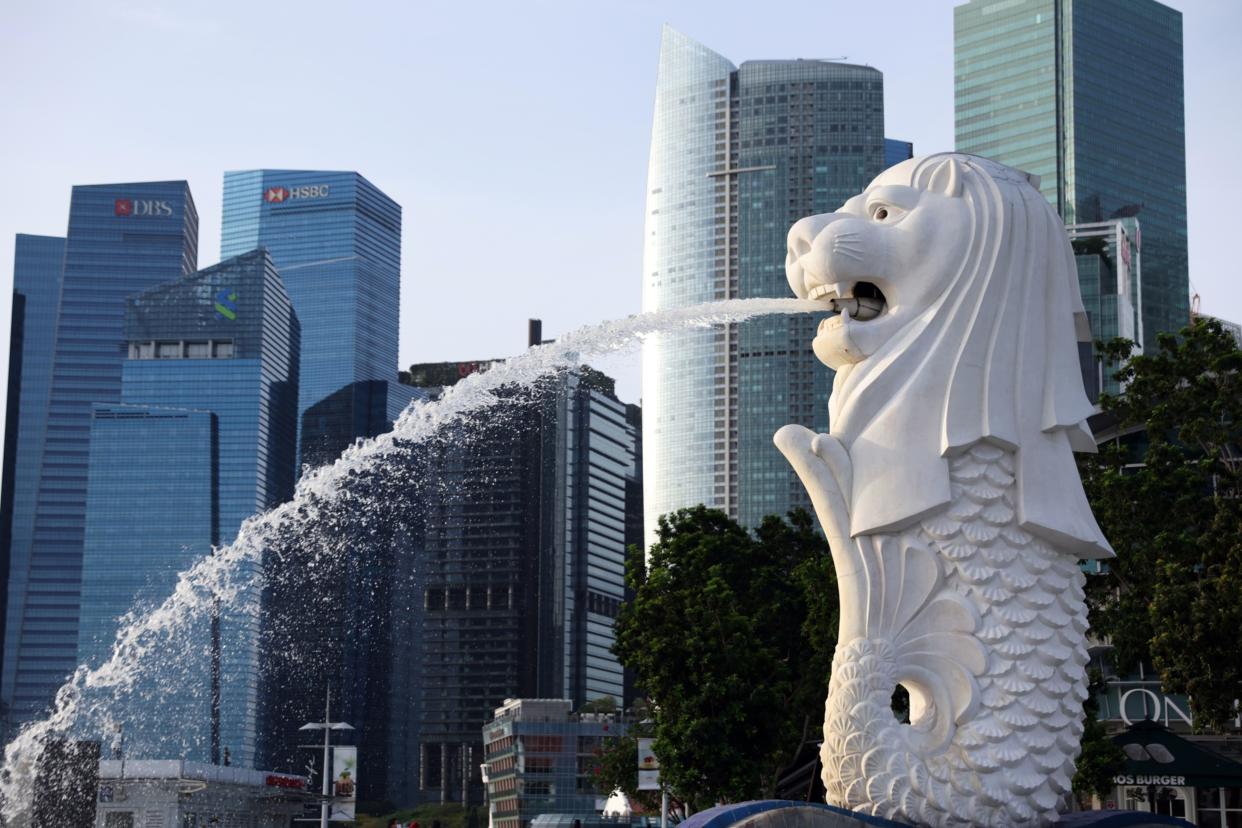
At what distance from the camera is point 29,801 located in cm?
2323

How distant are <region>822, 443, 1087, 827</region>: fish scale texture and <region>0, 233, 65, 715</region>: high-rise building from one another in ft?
455

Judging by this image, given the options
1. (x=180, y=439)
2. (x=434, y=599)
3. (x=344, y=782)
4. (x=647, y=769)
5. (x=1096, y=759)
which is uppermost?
(x=180, y=439)

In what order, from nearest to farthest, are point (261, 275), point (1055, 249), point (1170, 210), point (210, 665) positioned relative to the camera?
point (1055, 249) → point (210, 665) → point (1170, 210) → point (261, 275)

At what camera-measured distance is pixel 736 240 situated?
4897 inches

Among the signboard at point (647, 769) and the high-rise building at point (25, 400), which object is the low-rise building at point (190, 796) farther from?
the high-rise building at point (25, 400)

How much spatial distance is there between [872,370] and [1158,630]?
11.0 metres

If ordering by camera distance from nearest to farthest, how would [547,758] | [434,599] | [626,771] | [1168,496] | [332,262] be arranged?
[1168,496], [626,771], [547,758], [434,599], [332,262]

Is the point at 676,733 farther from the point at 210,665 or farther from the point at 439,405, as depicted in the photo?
the point at 210,665

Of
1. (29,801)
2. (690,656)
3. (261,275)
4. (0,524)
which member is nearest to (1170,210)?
(261,275)

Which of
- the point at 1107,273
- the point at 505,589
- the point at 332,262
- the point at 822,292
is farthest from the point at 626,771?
the point at 332,262

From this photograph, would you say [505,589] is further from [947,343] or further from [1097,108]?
[947,343]

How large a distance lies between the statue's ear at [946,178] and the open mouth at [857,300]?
108 cm

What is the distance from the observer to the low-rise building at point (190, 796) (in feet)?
111

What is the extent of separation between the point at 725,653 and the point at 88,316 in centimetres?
13658
